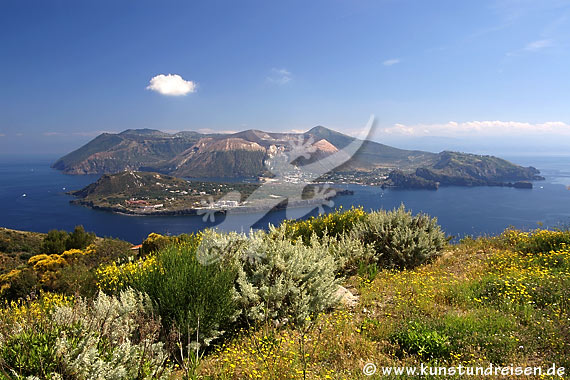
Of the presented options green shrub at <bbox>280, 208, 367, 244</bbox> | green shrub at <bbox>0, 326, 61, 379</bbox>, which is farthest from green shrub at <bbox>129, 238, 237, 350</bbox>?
green shrub at <bbox>280, 208, 367, 244</bbox>

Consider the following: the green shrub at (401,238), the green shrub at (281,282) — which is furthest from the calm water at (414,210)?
the green shrub at (281,282)

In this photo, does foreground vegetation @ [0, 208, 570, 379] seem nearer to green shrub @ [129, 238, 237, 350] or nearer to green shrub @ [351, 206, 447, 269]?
green shrub @ [129, 238, 237, 350]

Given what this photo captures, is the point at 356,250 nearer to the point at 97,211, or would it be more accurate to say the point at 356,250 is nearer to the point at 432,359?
the point at 432,359

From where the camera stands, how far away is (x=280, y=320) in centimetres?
444

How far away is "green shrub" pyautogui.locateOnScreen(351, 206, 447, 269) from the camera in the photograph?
24.0 ft

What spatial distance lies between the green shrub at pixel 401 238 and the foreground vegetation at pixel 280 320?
738mm

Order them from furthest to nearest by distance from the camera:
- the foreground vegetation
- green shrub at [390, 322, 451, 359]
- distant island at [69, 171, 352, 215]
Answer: distant island at [69, 171, 352, 215], green shrub at [390, 322, 451, 359], the foreground vegetation

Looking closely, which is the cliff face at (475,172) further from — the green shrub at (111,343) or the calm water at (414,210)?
the green shrub at (111,343)

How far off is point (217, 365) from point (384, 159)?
19628 centimetres

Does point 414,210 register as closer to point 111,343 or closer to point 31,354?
point 111,343

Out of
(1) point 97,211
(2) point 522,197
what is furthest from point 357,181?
(1) point 97,211

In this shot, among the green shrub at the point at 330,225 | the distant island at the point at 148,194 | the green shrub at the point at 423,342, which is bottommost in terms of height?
the distant island at the point at 148,194

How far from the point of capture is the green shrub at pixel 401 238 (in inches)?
288

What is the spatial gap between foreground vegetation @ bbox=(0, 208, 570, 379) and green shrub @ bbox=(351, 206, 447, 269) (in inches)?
29.0
